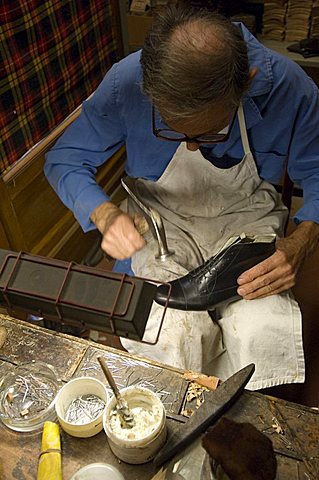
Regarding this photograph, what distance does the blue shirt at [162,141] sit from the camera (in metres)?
1.26

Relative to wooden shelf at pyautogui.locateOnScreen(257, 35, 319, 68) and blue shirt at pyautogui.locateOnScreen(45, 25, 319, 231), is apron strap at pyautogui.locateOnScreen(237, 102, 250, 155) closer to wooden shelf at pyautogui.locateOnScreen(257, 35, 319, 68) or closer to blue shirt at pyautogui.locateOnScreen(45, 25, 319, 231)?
blue shirt at pyautogui.locateOnScreen(45, 25, 319, 231)

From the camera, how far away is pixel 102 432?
0.89 metres

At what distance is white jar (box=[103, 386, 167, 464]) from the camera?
80 centimetres

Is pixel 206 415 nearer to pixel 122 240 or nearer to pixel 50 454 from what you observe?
pixel 50 454

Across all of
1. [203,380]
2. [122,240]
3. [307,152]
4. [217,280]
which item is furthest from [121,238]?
[307,152]

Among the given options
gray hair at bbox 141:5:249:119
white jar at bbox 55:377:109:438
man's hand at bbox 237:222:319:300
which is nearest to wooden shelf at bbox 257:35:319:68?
man's hand at bbox 237:222:319:300

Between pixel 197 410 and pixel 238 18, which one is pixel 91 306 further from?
pixel 238 18

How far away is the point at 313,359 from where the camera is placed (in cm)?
165

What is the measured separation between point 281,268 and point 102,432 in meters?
0.60

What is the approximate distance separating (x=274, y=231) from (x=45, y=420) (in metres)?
0.80

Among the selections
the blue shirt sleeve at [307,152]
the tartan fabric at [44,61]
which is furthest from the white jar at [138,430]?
the tartan fabric at [44,61]

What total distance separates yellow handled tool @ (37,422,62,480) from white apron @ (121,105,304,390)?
15.6 inches

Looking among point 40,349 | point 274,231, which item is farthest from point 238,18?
point 40,349

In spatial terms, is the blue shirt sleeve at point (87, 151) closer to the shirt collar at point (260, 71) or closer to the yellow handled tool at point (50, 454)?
the shirt collar at point (260, 71)
